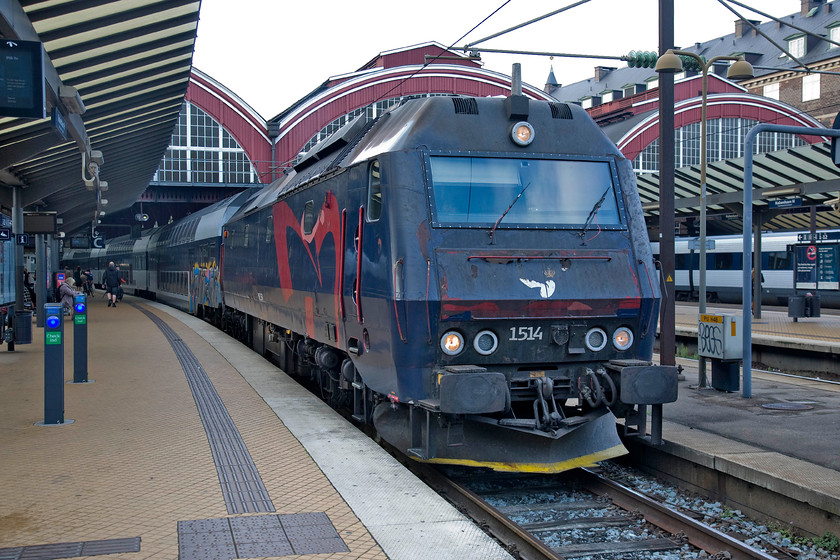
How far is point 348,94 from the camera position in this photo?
143ft

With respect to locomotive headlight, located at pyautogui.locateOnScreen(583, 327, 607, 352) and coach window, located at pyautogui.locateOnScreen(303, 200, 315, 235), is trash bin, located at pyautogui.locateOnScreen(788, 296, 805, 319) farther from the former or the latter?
locomotive headlight, located at pyautogui.locateOnScreen(583, 327, 607, 352)

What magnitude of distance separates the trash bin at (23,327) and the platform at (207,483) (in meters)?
7.13

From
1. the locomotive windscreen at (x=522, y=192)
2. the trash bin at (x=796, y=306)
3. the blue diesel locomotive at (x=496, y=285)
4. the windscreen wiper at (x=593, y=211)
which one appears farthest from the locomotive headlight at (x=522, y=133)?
the trash bin at (x=796, y=306)

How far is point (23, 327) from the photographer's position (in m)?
18.5

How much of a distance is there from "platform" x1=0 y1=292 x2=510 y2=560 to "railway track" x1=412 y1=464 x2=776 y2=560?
0.59m

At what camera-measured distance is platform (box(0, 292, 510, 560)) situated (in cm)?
520

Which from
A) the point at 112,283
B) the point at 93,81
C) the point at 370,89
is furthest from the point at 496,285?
the point at 370,89

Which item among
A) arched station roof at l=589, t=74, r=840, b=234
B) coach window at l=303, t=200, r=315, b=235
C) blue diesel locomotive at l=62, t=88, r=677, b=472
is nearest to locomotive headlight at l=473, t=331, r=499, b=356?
blue diesel locomotive at l=62, t=88, r=677, b=472

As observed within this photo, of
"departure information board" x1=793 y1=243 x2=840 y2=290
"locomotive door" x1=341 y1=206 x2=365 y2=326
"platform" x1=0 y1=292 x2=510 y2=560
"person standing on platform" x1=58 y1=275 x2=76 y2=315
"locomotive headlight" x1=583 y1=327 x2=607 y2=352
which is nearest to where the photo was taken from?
"platform" x1=0 y1=292 x2=510 y2=560

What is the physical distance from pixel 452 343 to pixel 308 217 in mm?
3590

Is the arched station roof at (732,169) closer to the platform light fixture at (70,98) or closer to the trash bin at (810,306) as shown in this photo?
the trash bin at (810,306)

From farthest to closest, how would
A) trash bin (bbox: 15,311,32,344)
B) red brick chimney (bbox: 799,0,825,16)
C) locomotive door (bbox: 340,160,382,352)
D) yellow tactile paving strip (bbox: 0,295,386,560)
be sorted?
red brick chimney (bbox: 799,0,825,16) → trash bin (bbox: 15,311,32,344) → locomotive door (bbox: 340,160,382,352) → yellow tactile paving strip (bbox: 0,295,386,560)

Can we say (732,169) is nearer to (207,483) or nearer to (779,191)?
(779,191)

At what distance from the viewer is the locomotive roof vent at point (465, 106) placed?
25.7ft
